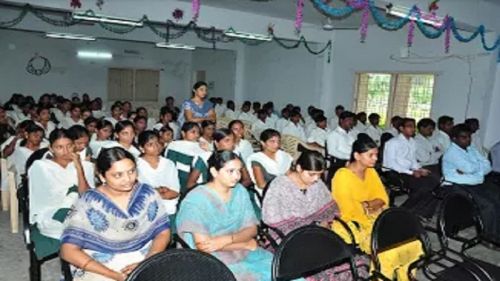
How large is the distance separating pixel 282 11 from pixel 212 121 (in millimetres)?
3771

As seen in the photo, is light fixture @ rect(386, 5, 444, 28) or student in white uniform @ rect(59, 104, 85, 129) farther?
student in white uniform @ rect(59, 104, 85, 129)

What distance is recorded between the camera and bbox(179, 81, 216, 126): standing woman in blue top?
4.88 meters

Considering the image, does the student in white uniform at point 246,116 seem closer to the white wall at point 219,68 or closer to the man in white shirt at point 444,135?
the white wall at point 219,68

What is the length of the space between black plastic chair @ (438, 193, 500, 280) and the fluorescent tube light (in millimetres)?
2912

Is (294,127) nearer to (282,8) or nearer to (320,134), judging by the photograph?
(320,134)

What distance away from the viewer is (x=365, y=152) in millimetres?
3129

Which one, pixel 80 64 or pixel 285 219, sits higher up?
pixel 80 64

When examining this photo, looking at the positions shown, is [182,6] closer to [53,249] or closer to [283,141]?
[283,141]

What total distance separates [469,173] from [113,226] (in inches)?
148

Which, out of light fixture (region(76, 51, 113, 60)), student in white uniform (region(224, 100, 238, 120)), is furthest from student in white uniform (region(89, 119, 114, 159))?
light fixture (region(76, 51, 113, 60))

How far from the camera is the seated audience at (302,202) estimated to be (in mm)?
2725

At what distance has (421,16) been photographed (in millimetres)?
5461

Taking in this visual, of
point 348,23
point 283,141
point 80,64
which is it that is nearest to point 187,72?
point 80,64

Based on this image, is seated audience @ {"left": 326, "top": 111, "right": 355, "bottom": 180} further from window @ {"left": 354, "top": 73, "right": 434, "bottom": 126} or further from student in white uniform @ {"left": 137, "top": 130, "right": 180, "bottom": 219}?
student in white uniform @ {"left": 137, "top": 130, "right": 180, "bottom": 219}
